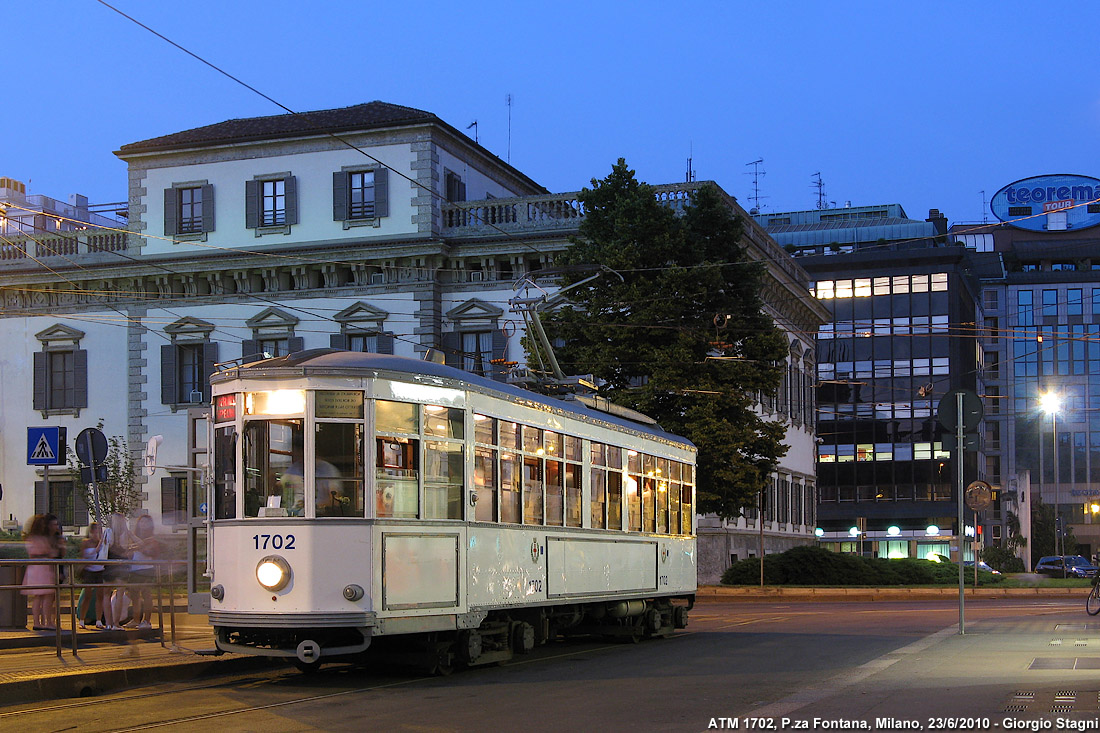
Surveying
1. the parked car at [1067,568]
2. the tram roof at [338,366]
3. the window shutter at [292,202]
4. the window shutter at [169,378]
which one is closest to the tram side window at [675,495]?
the tram roof at [338,366]

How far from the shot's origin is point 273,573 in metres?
12.7

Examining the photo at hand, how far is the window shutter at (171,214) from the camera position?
44.2m

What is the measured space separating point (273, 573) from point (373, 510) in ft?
3.46

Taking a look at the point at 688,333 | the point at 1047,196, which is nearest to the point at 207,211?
the point at 688,333

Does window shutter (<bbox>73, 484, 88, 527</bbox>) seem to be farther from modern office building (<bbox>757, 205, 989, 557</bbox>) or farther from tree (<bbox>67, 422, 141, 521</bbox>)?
modern office building (<bbox>757, 205, 989, 557</bbox>)

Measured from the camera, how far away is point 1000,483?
107000mm

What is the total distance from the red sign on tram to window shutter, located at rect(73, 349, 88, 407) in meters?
33.6

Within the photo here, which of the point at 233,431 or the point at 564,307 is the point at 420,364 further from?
the point at 564,307

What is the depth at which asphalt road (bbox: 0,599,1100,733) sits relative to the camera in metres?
10.0

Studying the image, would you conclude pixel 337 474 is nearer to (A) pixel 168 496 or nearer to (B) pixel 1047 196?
(A) pixel 168 496

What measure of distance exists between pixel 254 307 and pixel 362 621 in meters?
32.2

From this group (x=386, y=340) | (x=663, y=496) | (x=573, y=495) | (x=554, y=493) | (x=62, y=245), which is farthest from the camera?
(x=62, y=245)

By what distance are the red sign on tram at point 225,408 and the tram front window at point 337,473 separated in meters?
0.93

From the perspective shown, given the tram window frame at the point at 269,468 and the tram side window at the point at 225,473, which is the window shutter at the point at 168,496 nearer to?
the tram side window at the point at 225,473
